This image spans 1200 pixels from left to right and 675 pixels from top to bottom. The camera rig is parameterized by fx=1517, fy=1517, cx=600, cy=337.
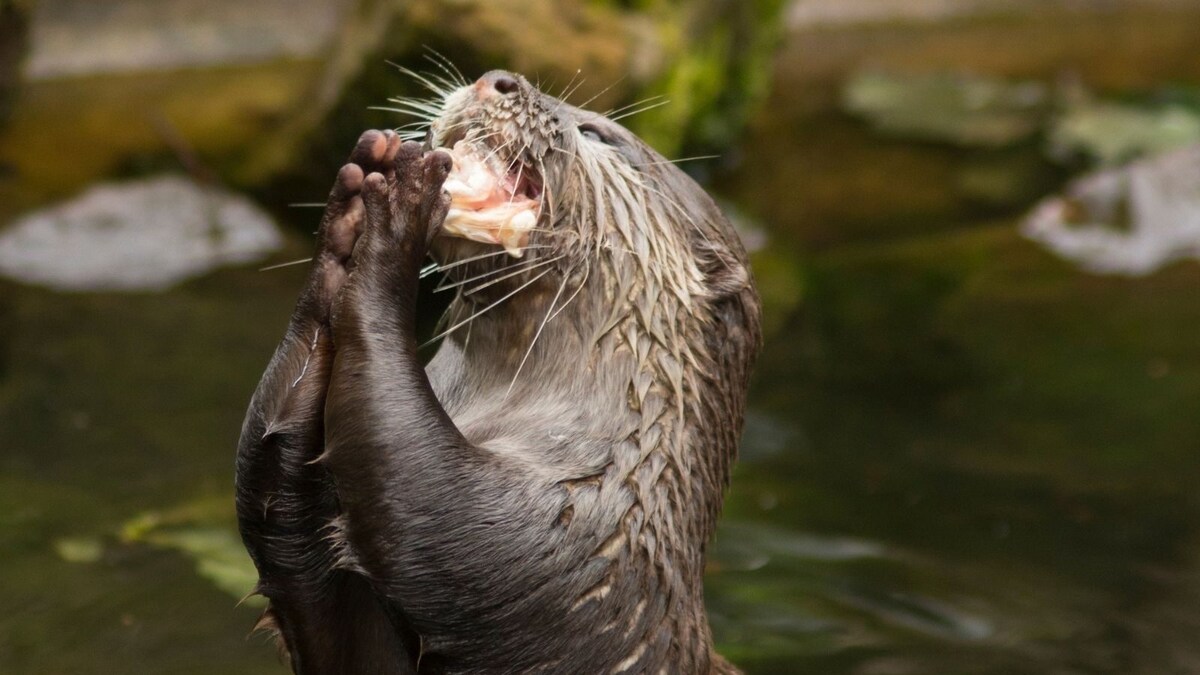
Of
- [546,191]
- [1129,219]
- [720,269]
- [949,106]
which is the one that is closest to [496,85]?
[546,191]

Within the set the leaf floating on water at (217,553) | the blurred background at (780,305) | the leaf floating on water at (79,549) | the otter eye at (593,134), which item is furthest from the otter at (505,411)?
the leaf floating on water at (79,549)

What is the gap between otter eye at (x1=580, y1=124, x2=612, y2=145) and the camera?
9.98 feet

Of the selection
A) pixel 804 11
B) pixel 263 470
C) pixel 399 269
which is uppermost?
pixel 804 11

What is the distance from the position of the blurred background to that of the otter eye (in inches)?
68.2

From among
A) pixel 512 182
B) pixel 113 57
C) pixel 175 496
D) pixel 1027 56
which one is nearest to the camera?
pixel 512 182

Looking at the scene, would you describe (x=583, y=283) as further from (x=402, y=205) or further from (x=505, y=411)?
(x=402, y=205)

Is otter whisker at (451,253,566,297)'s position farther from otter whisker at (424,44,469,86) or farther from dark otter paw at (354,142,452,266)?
otter whisker at (424,44,469,86)

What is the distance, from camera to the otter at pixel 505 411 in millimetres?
2520

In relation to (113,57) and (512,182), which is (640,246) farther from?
(113,57)

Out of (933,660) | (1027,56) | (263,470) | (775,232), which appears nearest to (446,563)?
(263,470)

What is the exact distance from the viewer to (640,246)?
2918 mm

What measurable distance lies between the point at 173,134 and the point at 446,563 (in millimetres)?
5925

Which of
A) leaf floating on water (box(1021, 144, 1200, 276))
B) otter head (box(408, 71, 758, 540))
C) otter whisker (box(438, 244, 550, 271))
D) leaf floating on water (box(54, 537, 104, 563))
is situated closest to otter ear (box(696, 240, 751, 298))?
otter head (box(408, 71, 758, 540))

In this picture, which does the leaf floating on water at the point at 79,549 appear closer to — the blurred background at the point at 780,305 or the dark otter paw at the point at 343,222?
the blurred background at the point at 780,305
